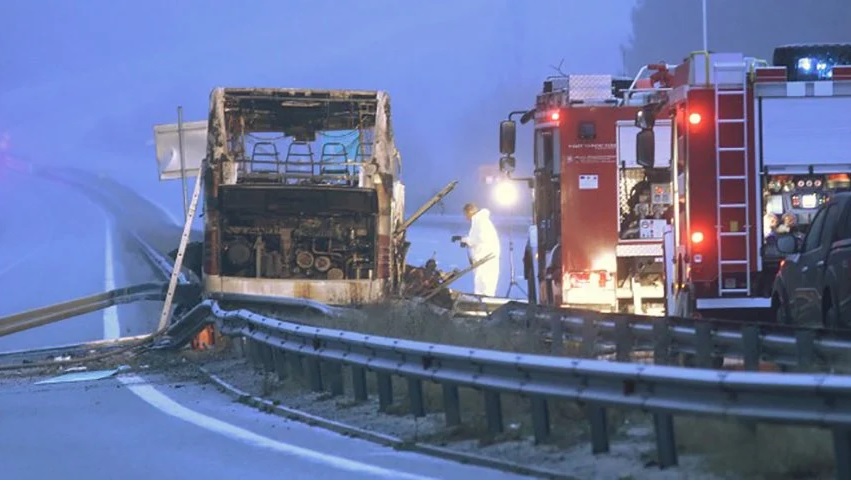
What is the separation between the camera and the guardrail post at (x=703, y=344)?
458 inches

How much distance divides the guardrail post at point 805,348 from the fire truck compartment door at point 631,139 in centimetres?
899

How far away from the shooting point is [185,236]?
20188mm

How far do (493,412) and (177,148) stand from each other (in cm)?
1395

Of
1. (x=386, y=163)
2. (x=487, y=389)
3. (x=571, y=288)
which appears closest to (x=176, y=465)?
(x=487, y=389)

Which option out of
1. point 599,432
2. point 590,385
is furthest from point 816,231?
point 590,385

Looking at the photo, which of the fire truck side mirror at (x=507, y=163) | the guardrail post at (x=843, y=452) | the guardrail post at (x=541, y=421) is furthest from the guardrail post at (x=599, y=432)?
the fire truck side mirror at (x=507, y=163)

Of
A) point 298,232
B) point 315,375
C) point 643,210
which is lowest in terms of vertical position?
point 315,375

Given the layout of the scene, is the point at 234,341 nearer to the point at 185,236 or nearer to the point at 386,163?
the point at 185,236

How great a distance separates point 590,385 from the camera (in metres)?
8.59

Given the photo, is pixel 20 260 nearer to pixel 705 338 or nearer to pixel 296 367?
pixel 296 367

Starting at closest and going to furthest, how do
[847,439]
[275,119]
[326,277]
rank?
[847,439], [326,277], [275,119]

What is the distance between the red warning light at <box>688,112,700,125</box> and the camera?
1506 centimetres

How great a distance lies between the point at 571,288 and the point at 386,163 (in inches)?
143

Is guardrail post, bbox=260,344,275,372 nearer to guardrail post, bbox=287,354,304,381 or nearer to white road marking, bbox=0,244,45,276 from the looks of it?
guardrail post, bbox=287,354,304,381
